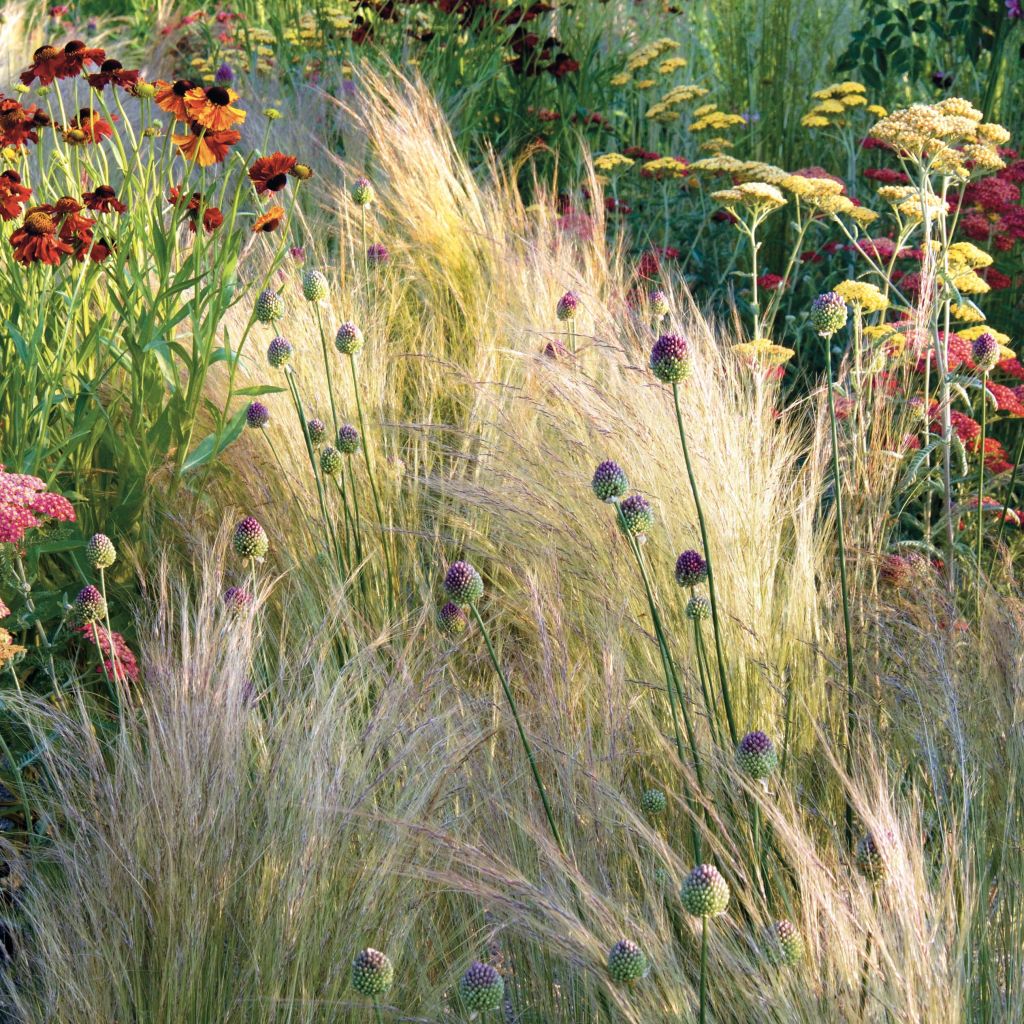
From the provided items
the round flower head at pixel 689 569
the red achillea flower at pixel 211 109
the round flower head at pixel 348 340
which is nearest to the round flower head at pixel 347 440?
the round flower head at pixel 348 340

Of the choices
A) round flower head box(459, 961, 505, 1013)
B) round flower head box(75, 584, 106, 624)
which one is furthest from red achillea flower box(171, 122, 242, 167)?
round flower head box(459, 961, 505, 1013)

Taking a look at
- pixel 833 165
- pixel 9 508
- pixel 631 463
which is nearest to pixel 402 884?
pixel 9 508

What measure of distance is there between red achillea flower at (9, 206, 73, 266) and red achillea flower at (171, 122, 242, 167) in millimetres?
263

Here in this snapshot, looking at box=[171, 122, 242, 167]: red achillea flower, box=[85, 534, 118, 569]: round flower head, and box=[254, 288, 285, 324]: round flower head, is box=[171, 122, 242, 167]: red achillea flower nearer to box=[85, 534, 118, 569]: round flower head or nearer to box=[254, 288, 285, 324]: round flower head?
box=[254, 288, 285, 324]: round flower head

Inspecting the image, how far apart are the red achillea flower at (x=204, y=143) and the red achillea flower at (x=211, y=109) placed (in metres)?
0.02

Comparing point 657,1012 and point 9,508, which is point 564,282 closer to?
point 9,508

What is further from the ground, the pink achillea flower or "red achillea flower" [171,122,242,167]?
"red achillea flower" [171,122,242,167]

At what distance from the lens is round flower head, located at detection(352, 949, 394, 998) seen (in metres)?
1.17

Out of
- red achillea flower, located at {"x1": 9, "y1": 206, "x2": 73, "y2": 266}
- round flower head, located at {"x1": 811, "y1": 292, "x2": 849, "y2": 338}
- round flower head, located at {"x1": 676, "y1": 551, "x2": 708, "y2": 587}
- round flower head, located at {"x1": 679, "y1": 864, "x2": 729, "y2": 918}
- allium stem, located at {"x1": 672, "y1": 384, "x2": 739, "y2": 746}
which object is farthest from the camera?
red achillea flower, located at {"x1": 9, "y1": 206, "x2": 73, "y2": 266}

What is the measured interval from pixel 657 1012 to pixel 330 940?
0.40 m

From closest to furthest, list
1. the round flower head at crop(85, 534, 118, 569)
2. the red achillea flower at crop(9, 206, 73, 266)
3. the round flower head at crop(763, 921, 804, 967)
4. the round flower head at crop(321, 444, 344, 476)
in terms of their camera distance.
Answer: the round flower head at crop(763, 921, 804, 967), the round flower head at crop(85, 534, 118, 569), the red achillea flower at crop(9, 206, 73, 266), the round flower head at crop(321, 444, 344, 476)

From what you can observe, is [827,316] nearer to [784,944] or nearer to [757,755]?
[757,755]

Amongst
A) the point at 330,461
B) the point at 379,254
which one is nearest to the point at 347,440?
the point at 330,461

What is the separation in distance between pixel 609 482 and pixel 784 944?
1.73ft
